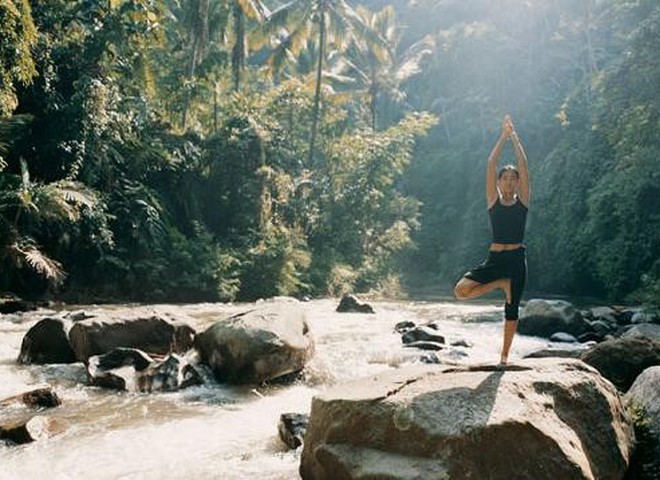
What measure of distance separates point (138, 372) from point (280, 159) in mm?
19035

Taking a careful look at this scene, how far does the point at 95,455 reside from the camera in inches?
213

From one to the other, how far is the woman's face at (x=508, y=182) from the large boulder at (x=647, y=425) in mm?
1999

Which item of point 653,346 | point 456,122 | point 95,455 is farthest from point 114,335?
point 456,122

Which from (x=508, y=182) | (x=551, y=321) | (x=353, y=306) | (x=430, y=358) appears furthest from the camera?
(x=353, y=306)

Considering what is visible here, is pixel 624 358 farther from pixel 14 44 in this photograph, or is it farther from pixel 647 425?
pixel 14 44

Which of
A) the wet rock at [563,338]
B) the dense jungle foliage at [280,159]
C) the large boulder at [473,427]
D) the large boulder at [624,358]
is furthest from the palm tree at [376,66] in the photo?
the large boulder at [473,427]

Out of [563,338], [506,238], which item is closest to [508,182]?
[506,238]

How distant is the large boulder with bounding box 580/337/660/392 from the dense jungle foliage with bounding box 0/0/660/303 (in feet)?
39.0

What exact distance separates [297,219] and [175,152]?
6.72 metres

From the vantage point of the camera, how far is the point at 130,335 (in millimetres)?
9328

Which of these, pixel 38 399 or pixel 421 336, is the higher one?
pixel 38 399

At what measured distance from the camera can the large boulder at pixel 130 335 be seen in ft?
29.3

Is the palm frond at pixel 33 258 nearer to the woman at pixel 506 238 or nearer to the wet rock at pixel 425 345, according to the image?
the wet rock at pixel 425 345

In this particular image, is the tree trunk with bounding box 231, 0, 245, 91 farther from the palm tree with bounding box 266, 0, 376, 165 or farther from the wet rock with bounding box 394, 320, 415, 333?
the wet rock with bounding box 394, 320, 415, 333
